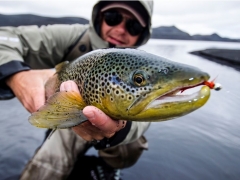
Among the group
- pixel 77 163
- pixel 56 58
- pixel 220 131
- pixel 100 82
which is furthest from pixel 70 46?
pixel 220 131

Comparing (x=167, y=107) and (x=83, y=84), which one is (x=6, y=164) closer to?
(x=83, y=84)

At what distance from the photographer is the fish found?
4.76 feet

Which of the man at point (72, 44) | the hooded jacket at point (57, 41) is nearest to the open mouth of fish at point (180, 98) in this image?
the man at point (72, 44)

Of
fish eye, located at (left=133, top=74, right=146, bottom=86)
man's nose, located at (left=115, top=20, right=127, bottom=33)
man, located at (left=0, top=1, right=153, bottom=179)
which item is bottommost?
man, located at (left=0, top=1, right=153, bottom=179)

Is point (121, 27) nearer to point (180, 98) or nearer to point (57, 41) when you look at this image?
point (57, 41)

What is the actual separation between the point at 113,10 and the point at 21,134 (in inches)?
119

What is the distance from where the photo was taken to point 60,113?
1.64 meters

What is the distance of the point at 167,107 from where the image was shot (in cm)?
143

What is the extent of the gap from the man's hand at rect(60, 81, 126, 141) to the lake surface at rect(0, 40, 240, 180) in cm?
216

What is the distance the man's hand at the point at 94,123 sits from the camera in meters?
1.55

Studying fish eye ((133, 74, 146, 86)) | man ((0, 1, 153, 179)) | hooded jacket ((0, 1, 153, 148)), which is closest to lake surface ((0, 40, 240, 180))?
man ((0, 1, 153, 179))

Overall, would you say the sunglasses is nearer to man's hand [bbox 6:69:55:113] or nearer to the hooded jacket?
the hooded jacket

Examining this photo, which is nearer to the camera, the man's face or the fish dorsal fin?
the fish dorsal fin

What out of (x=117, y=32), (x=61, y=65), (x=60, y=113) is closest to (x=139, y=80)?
(x=60, y=113)
